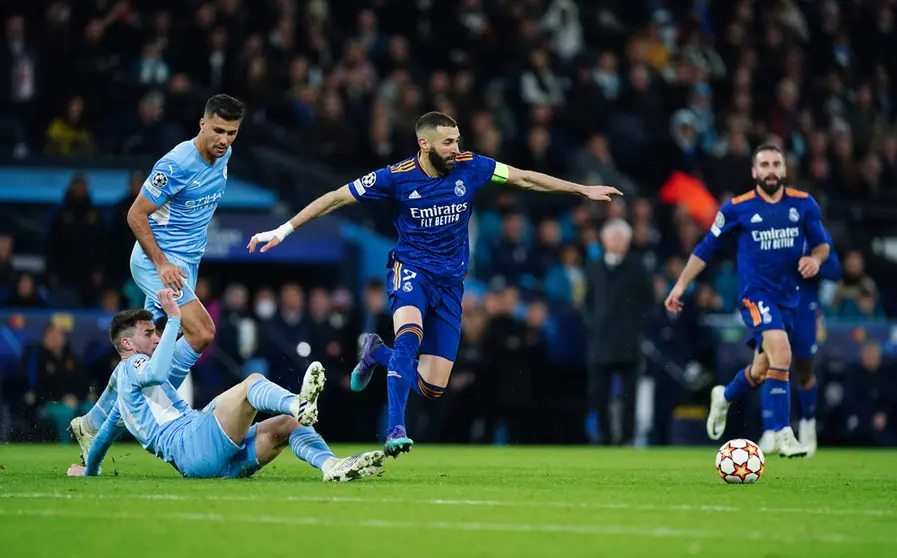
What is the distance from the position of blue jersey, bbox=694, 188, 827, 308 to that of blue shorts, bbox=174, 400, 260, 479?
18.4 feet

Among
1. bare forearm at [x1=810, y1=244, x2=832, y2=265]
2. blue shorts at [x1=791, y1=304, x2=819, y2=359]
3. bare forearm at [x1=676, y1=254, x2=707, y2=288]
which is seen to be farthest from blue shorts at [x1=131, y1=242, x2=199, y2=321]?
blue shorts at [x1=791, y1=304, x2=819, y2=359]

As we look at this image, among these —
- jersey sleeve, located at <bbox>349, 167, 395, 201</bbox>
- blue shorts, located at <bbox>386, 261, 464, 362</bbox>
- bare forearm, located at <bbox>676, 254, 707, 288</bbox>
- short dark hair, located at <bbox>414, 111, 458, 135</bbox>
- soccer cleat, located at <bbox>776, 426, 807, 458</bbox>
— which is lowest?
soccer cleat, located at <bbox>776, 426, 807, 458</bbox>

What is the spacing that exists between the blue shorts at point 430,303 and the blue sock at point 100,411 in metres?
2.08

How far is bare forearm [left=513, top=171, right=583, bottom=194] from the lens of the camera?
1037 centimetres

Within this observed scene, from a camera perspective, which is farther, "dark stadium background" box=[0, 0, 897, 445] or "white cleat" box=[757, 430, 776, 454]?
"dark stadium background" box=[0, 0, 897, 445]

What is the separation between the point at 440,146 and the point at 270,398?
263 centimetres

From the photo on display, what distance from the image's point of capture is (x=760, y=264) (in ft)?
43.4

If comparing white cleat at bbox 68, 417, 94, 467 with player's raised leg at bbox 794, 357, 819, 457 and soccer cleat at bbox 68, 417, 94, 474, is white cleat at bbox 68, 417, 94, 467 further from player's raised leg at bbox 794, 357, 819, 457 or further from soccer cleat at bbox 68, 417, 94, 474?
player's raised leg at bbox 794, 357, 819, 457

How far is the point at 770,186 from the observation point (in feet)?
42.8

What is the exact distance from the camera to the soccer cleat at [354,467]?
28.9 feet

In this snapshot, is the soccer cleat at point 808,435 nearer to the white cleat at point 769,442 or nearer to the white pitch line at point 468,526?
the white cleat at point 769,442

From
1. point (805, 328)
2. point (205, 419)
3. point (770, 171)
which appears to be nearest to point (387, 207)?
point (805, 328)

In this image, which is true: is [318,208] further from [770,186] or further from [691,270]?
[770,186]

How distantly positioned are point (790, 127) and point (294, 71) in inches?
340
